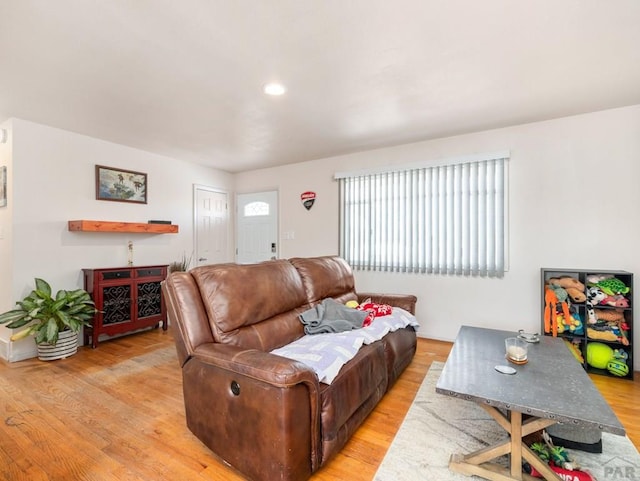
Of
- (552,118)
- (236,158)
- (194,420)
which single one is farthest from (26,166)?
(552,118)

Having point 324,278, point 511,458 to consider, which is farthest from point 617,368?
point 324,278

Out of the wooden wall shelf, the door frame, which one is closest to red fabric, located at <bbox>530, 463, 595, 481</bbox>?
the wooden wall shelf

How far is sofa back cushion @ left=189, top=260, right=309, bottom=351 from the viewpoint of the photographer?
6.04 feet

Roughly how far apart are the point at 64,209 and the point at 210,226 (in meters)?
1.99

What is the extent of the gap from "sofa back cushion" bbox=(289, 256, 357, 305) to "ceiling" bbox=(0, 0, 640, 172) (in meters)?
1.43

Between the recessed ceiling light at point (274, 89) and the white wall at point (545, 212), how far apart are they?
195 centimetres

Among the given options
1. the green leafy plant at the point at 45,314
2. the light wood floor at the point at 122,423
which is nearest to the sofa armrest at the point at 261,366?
the light wood floor at the point at 122,423

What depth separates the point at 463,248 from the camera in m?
3.54

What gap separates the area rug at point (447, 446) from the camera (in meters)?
1.55

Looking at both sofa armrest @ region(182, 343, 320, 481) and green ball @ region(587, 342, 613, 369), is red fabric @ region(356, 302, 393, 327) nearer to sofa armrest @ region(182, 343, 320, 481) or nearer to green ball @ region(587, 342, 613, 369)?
sofa armrest @ region(182, 343, 320, 481)

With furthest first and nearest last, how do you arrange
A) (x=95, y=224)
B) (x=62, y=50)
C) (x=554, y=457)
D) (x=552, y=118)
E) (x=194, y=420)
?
(x=95, y=224) → (x=552, y=118) → (x=62, y=50) → (x=194, y=420) → (x=554, y=457)

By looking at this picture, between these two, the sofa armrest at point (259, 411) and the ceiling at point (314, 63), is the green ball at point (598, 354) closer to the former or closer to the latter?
the ceiling at point (314, 63)

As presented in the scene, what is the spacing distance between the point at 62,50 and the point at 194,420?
7.94 feet

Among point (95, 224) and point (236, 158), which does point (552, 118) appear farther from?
point (95, 224)
